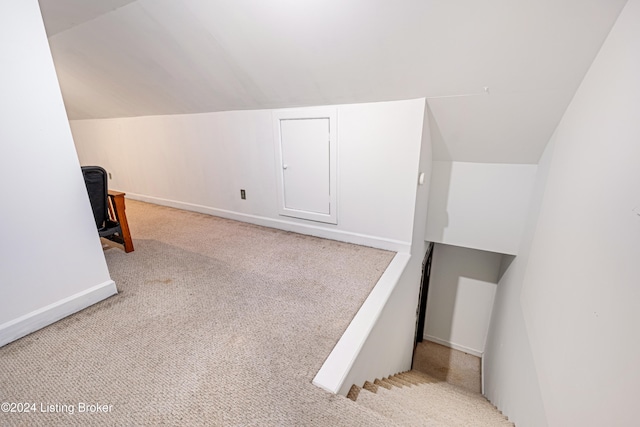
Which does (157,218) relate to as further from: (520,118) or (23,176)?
(520,118)

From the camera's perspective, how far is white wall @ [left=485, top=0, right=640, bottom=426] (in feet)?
3.18

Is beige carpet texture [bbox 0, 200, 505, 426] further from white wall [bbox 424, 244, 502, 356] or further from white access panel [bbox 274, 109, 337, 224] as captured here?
white wall [bbox 424, 244, 502, 356]

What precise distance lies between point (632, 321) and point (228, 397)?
1490 mm

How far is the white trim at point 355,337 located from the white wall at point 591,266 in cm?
89

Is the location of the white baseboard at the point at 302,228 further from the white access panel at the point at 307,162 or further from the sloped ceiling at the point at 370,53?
the sloped ceiling at the point at 370,53

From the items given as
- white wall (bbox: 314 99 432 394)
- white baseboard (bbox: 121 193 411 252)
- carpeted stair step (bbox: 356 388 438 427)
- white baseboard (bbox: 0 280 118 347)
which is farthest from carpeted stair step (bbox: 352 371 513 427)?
white baseboard (bbox: 0 280 118 347)

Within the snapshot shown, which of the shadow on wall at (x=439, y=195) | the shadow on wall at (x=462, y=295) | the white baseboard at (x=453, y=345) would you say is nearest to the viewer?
the shadow on wall at (x=439, y=195)

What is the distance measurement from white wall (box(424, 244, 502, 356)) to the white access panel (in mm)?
2083

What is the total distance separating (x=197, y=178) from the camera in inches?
139

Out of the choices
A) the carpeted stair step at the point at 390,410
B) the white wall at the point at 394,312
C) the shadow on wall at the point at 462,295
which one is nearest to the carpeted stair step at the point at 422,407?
the carpeted stair step at the point at 390,410

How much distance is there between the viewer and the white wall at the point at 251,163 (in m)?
2.35

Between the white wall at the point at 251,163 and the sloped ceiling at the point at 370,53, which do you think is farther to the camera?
the white wall at the point at 251,163

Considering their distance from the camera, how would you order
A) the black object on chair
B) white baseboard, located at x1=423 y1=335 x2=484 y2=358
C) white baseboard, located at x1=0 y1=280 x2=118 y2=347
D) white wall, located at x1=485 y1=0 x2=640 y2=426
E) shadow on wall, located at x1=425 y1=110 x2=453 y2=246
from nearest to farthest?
1. white wall, located at x1=485 y1=0 x2=640 y2=426
2. white baseboard, located at x1=0 y1=280 x2=118 y2=347
3. the black object on chair
4. shadow on wall, located at x1=425 y1=110 x2=453 y2=246
5. white baseboard, located at x1=423 y1=335 x2=484 y2=358

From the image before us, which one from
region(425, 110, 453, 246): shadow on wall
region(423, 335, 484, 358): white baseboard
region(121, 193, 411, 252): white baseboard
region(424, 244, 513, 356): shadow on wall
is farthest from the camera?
region(423, 335, 484, 358): white baseboard
